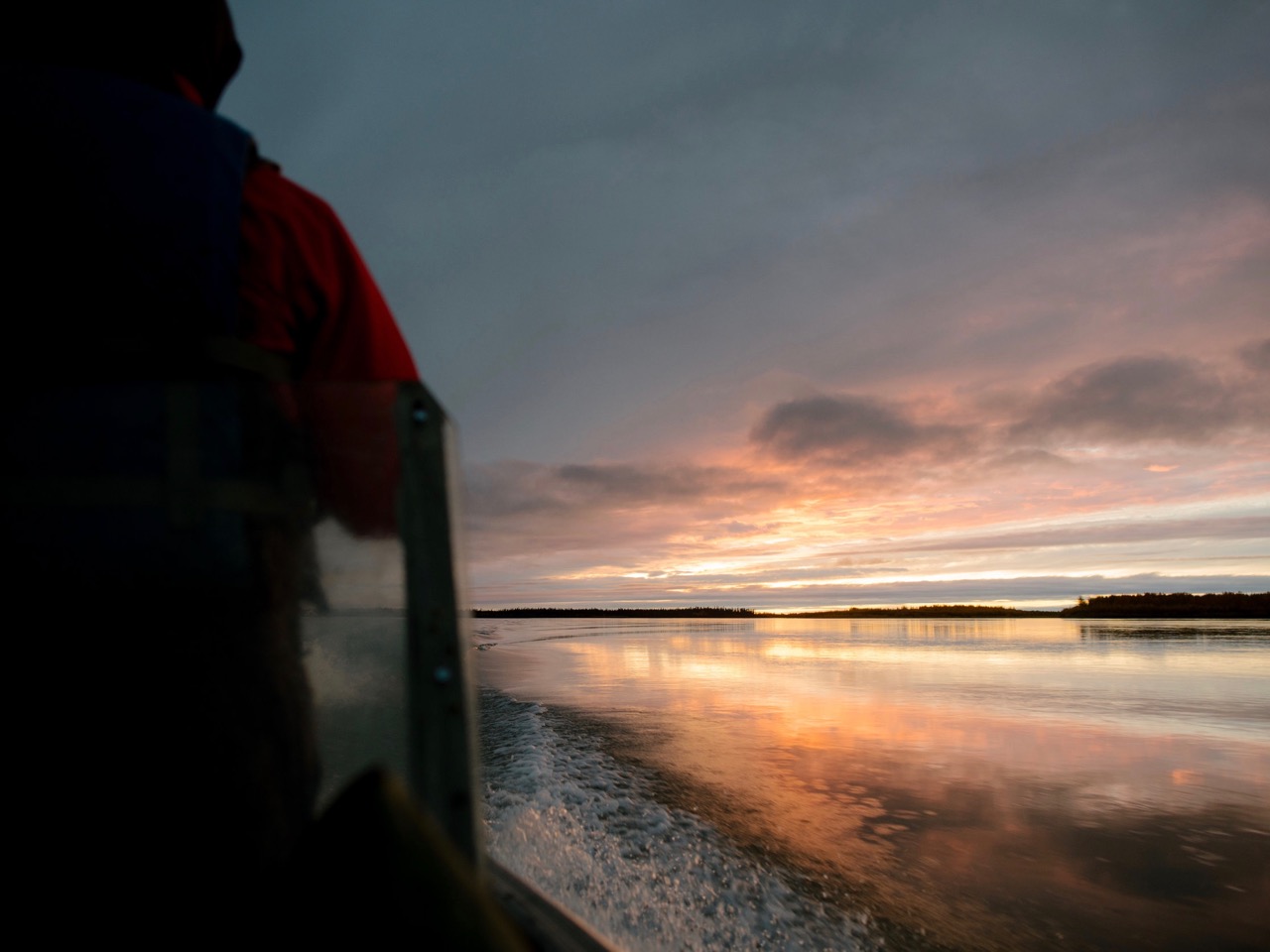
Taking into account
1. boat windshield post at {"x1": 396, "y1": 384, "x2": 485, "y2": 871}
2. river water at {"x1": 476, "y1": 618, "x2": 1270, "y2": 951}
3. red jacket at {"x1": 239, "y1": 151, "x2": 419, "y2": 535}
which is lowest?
river water at {"x1": 476, "y1": 618, "x2": 1270, "y2": 951}

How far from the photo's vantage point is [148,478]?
0.84 metres

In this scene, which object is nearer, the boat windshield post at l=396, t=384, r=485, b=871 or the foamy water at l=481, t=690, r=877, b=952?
the boat windshield post at l=396, t=384, r=485, b=871

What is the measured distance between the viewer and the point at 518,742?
22.1 feet

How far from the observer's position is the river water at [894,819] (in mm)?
2957

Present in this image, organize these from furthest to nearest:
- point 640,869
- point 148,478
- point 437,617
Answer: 1. point 640,869
2. point 437,617
3. point 148,478

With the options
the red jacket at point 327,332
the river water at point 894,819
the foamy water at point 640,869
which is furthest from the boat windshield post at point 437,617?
the river water at point 894,819

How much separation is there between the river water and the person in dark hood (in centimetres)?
265

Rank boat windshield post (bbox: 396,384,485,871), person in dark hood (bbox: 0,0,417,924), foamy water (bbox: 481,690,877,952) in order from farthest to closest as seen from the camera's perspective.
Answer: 1. foamy water (bbox: 481,690,877,952)
2. boat windshield post (bbox: 396,384,485,871)
3. person in dark hood (bbox: 0,0,417,924)

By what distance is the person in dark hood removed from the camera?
0.75 metres

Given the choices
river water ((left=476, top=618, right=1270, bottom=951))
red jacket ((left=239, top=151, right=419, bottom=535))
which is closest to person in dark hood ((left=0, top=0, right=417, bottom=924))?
red jacket ((left=239, top=151, right=419, bottom=535))

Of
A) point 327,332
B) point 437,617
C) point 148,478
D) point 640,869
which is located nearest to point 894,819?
point 640,869

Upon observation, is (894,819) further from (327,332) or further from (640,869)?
(327,332)

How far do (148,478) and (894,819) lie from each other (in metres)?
4.82

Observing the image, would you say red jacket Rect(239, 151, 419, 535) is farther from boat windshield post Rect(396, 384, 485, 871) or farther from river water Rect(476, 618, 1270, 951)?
river water Rect(476, 618, 1270, 951)
